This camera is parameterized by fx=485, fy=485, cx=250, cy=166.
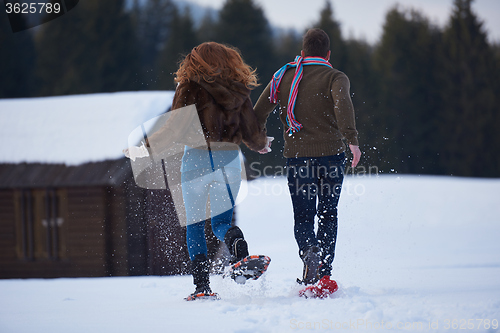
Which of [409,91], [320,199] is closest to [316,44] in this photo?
[320,199]

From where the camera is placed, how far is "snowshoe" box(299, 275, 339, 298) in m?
3.46

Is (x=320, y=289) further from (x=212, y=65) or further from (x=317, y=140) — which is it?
(x=212, y=65)

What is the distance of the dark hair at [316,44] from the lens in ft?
12.7

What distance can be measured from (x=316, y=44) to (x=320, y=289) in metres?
1.90

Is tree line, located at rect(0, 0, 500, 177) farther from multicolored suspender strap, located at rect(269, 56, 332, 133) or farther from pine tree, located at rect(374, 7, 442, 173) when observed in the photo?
multicolored suspender strap, located at rect(269, 56, 332, 133)

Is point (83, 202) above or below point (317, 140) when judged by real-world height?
below

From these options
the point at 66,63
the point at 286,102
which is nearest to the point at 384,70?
the point at 66,63

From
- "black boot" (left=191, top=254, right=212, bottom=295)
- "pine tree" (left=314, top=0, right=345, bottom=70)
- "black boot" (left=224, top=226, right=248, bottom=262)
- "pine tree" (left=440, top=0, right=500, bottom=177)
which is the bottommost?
"black boot" (left=191, top=254, right=212, bottom=295)

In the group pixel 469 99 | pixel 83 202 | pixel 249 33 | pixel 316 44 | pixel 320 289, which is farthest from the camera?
pixel 249 33

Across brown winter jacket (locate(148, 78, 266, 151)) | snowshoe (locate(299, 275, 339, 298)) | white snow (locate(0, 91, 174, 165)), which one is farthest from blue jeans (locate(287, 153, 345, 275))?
white snow (locate(0, 91, 174, 165))

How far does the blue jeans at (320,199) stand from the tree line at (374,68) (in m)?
19.0

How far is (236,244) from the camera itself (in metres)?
3.47

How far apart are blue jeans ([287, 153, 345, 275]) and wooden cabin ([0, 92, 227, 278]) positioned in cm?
470

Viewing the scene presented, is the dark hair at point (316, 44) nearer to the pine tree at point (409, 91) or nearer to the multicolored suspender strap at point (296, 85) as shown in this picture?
the multicolored suspender strap at point (296, 85)
